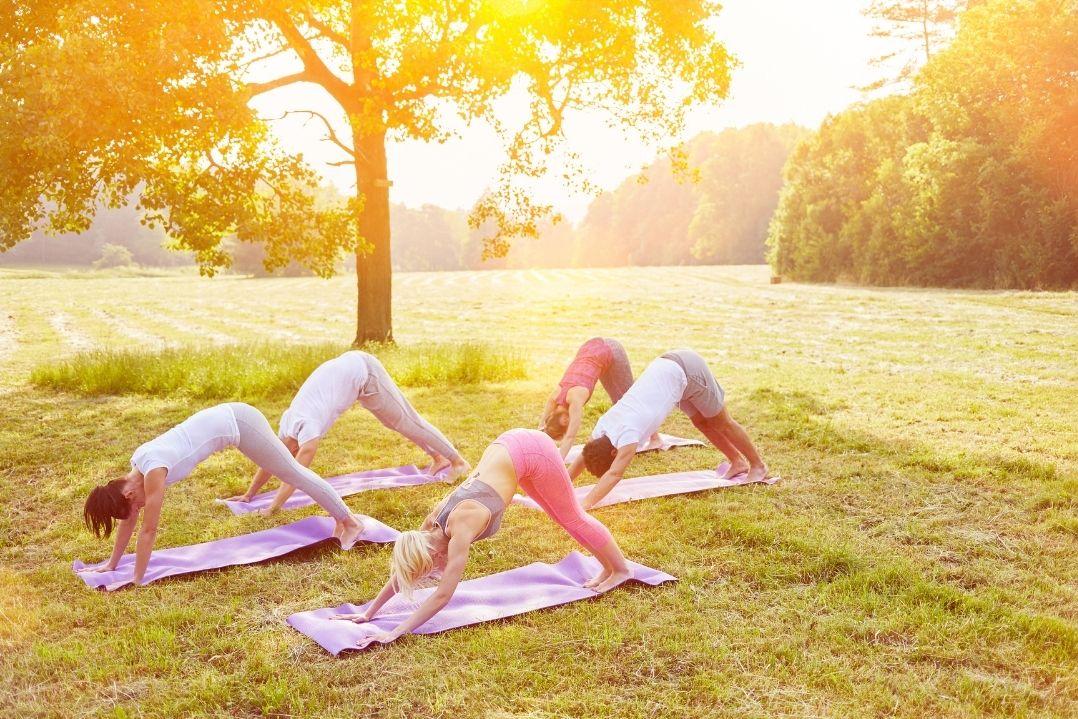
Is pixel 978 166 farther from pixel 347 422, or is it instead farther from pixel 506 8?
pixel 347 422

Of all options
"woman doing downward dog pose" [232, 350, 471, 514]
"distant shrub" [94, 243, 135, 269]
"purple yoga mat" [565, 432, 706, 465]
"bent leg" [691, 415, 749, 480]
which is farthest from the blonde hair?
"distant shrub" [94, 243, 135, 269]

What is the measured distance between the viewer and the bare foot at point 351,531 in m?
6.47

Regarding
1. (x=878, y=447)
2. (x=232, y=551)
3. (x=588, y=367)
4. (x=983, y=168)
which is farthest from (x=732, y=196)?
(x=232, y=551)

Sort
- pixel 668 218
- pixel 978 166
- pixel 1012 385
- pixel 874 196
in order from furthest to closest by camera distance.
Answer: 1. pixel 668 218
2. pixel 874 196
3. pixel 978 166
4. pixel 1012 385

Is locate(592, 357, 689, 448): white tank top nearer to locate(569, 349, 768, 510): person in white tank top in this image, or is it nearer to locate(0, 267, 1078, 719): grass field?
locate(569, 349, 768, 510): person in white tank top

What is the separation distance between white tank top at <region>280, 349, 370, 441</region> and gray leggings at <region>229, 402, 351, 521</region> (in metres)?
0.87

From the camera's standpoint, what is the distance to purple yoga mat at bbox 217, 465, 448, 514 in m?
7.69

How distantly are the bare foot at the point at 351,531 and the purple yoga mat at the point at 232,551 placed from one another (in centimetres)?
6

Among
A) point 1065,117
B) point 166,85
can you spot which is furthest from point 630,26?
point 1065,117

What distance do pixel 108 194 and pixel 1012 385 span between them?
13766mm

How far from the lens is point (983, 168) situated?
29.4 meters

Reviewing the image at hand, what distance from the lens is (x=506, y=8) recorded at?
45.2 ft

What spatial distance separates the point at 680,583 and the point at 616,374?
371cm

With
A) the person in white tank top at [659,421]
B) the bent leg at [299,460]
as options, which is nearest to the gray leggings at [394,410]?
the bent leg at [299,460]
